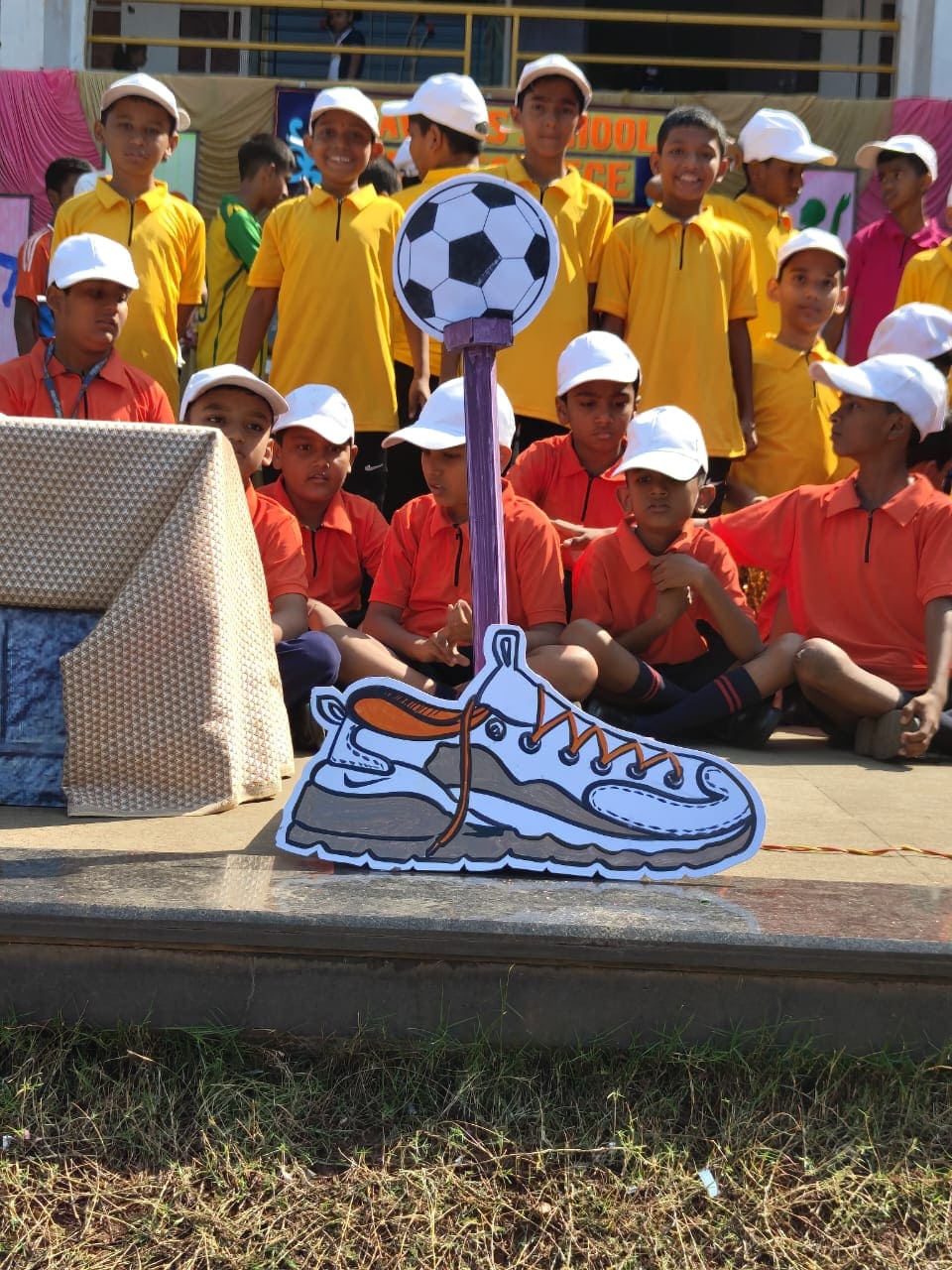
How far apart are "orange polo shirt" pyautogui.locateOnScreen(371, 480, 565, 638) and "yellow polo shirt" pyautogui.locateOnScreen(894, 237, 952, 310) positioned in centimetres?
233

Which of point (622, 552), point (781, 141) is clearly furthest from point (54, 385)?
point (781, 141)

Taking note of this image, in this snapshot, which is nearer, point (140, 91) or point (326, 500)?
point (326, 500)

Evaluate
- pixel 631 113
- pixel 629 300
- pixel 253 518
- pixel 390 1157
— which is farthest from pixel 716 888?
pixel 631 113

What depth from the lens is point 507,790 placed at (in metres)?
2.60

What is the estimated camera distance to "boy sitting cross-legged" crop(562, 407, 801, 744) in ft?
13.3

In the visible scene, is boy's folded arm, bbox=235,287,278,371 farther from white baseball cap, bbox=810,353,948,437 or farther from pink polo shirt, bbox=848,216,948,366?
pink polo shirt, bbox=848,216,948,366

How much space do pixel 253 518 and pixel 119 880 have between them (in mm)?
1770

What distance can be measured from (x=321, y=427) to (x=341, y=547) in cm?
37

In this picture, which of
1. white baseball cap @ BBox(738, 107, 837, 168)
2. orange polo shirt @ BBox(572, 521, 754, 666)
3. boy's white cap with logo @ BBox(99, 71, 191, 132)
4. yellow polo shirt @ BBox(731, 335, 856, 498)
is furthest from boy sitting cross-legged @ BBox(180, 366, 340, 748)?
white baseball cap @ BBox(738, 107, 837, 168)

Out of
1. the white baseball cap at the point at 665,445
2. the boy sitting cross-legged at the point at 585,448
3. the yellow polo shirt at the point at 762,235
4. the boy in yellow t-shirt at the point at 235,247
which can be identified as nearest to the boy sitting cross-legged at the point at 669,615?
the white baseball cap at the point at 665,445

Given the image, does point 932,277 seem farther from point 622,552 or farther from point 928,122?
point 928,122

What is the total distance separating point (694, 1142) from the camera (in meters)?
2.03

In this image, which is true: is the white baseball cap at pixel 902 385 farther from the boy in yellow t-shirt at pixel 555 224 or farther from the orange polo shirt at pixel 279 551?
the orange polo shirt at pixel 279 551

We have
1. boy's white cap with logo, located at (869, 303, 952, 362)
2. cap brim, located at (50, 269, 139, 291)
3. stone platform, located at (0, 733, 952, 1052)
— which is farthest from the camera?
boy's white cap with logo, located at (869, 303, 952, 362)
